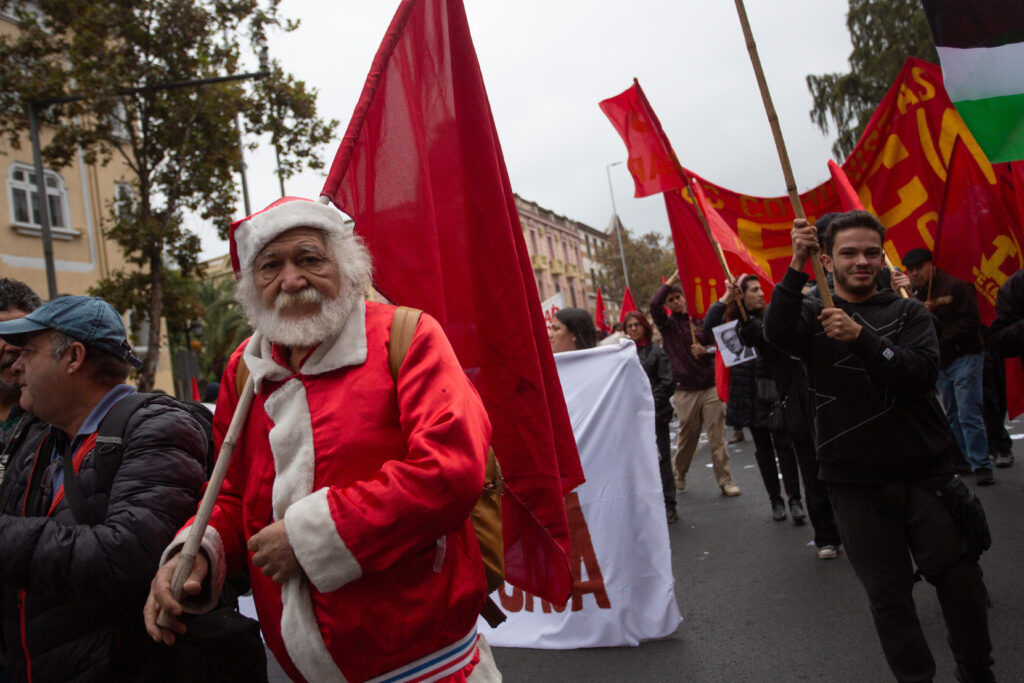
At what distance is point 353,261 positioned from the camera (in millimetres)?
2104

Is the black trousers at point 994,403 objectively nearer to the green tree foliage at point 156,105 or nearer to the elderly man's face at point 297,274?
the elderly man's face at point 297,274

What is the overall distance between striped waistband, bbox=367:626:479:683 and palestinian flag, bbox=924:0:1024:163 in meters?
3.10

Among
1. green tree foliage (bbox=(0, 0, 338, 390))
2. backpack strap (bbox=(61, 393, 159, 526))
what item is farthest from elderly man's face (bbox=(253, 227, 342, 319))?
green tree foliage (bbox=(0, 0, 338, 390))

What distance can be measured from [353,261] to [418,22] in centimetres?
103

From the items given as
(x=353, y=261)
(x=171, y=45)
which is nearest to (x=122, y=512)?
(x=353, y=261)

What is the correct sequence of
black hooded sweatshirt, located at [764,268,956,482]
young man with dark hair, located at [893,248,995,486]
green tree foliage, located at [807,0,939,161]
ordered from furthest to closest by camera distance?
green tree foliage, located at [807,0,939,161] < young man with dark hair, located at [893,248,995,486] < black hooded sweatshirt, located at [764,268,956,482]

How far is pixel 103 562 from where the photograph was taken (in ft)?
6.62

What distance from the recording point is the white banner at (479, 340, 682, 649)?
4.27 m

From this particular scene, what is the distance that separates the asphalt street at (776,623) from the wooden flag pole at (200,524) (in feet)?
7.43

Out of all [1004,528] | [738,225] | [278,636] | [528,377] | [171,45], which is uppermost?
[171,45]

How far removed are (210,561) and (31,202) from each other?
23507 millimetres

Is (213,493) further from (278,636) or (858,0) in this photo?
(858,0)

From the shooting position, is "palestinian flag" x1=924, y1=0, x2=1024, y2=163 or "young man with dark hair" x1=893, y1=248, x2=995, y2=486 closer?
"palestinian flag" x1=924, y1=0, x2=1024, y2=163

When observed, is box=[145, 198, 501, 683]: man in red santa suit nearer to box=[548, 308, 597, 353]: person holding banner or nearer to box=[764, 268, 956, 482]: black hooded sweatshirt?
box=[764, 268, 956, 482]: black hooded sweatshirt
